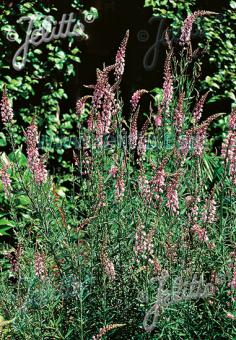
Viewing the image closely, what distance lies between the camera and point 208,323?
3.62 metres

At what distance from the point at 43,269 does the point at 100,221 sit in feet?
1.65

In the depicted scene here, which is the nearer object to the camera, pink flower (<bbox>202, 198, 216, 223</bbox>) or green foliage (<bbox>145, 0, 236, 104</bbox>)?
pink flower (<bbox>202, 198, 216, 223</bbox>)

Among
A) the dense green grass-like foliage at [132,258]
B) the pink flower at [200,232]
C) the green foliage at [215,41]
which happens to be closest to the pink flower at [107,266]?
the dense green grass-like foliage at [132,258]

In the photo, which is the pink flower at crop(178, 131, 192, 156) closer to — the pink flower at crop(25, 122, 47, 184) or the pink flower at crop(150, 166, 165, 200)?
the pink flower at crop(150, 166, 165, 200)

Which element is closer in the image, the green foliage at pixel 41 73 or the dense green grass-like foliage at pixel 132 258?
the dense green grass-like foliage at pixel 132 258

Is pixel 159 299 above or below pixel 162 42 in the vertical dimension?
below

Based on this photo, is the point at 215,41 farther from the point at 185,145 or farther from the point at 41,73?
the point at 185,145

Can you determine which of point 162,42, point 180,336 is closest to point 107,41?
point 162,42

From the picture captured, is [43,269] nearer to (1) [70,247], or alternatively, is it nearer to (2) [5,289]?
(1) [70,247]

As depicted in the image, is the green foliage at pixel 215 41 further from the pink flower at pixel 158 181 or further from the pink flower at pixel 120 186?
the pink flower at pixel 158 181

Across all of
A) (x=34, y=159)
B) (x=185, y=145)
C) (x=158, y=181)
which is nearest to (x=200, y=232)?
(x=158, y=181)

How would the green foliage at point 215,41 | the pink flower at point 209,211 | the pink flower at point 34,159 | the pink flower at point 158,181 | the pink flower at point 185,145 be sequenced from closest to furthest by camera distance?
the pink flower at point 158,181 → the pink flower at point 209,211 → the pink flower at point 34,159 → the pink flower at point 185,145 → the green foliage at point 215,41

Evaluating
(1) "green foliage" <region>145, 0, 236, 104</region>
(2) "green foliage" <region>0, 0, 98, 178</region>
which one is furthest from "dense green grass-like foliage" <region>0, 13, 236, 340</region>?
(1) "green foliage" <region>145, 0, 236, 104</region>

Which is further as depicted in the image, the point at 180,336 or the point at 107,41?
the point at 107,41
